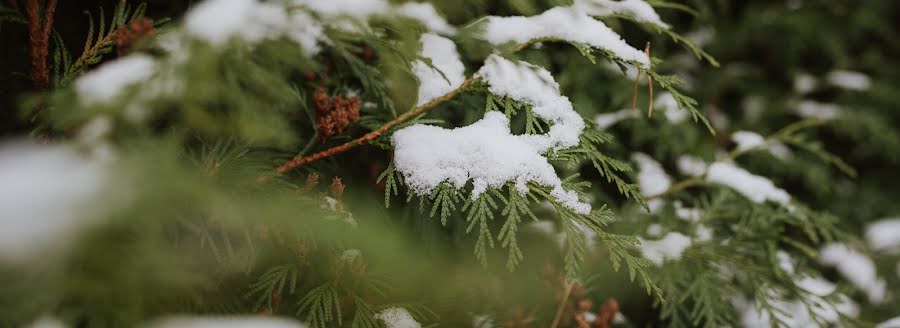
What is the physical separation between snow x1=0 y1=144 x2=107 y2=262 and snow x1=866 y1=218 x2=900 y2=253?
307 centimetres

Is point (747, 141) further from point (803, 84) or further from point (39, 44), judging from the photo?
point (39, 44)

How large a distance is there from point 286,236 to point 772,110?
2.69 meters

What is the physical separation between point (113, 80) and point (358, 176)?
73 cm

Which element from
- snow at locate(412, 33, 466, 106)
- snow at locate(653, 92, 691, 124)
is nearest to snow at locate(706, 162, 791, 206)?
snow at locate(653, 92, 691, 124)

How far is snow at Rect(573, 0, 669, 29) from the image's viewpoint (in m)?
1.31

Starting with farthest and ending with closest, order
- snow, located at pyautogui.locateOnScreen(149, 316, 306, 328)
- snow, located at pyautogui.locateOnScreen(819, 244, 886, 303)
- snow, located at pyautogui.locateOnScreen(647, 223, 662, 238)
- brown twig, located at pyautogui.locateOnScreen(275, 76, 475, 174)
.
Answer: snow, located at pyautogui.locateOnScreen(819, 244, 886, 303), snow, located at pyautogui.locateOnScreen(647, 223, 662, 238), brown twig, located at pyautogui.locateOnScreen(275, 76, 475, 174), snow, located at pyautogui.locateOnScreen(149, 316, 306, 328)

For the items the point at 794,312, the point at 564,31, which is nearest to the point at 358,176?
the point at 564,31

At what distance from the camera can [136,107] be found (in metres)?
0.76

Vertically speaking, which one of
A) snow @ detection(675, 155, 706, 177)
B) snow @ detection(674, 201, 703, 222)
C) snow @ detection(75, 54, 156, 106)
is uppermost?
snow @ detection(75, 54, 156, 106)

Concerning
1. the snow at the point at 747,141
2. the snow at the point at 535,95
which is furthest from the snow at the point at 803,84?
the snow at the point at 535,95

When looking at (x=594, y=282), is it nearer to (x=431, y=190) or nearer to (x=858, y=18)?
(x=431, y=190)

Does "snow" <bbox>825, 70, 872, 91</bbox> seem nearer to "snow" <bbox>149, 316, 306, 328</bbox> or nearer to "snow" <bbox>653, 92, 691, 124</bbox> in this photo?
"snow" <bbox>653, 92, 691, 124</bbox>

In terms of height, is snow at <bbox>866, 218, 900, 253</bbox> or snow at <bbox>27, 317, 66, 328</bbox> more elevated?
snow at <bbox>27, 317, 66, 328</bbox>

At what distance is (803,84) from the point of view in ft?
9.61
